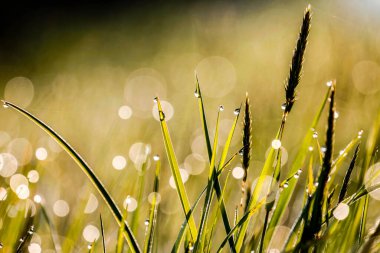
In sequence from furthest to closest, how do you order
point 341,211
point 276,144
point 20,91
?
point 20,91
point 276,144
point 341,211

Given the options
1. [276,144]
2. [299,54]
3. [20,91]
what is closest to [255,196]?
[276,144]

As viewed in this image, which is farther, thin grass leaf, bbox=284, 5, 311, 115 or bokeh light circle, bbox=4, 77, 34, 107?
bokeh light circle, bbox=4, 77, 34, 107

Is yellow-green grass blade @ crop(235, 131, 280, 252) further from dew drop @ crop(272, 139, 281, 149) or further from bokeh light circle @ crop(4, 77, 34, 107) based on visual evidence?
bokeh light circle @ crop(4, 77, 34, 107)

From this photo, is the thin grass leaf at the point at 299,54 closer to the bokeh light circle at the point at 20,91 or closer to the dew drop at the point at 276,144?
the dew drop at the point at 276,144

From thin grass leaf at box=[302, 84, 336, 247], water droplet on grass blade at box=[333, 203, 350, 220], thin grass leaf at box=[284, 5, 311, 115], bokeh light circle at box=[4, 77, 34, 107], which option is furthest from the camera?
bokeh light circle at box=[4, 77, 34, 107]

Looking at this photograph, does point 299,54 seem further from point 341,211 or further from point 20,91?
point 20,91

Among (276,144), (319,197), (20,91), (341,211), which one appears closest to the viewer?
(319,197)

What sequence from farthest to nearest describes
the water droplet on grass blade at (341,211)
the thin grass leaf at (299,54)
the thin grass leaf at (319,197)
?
the thin grass leaf at (299,54) → the water droplet on grass blade at (341,211) → the thin grass leaf at (319,197)

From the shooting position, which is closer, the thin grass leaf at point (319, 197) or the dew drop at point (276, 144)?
the thin grass leaf at point (319, 197)

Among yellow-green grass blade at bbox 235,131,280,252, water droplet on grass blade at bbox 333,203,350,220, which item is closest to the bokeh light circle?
yellow-green grass blade at bbox 235,131,280,252

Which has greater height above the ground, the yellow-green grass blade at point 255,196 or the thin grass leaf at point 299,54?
the thin grass leaf at point 299,54

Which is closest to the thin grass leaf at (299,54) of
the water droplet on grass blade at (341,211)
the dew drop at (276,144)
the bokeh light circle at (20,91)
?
the dew drop at (276,144)

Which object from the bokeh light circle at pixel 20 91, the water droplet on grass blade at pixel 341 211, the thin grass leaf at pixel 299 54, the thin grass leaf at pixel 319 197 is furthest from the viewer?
the bokeh light circle at pixel 20 91
